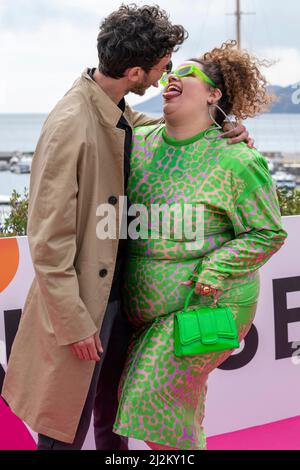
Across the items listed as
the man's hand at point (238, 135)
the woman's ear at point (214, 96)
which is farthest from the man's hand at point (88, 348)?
the woman's ear at point (214, 96)

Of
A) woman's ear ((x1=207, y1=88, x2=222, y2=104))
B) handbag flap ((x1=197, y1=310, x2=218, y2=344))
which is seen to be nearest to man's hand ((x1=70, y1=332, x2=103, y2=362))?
handbag flap ((x1=197, y1=310, x2=218, y2=344))

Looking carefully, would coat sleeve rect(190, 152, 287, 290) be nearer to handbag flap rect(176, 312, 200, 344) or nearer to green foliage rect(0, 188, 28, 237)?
handbag flap rect(176, 312, 200, 344)

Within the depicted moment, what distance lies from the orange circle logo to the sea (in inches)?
264

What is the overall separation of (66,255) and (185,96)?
0.75 m

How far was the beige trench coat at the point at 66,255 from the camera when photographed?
84.2 inches

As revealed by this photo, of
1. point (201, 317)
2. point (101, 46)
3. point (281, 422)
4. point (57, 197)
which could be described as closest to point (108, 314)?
point (201, 317)

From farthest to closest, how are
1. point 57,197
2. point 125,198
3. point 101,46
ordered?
point 125,198 < point 101,46 < point 57,197

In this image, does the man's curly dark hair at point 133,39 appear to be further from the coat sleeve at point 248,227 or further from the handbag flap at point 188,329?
the handbag flap at point 188,329

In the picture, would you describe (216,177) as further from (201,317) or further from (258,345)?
(258,345)

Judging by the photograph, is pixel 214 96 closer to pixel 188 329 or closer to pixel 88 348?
pixel 188 329

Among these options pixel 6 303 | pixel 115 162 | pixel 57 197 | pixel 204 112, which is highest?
pixel 204 112

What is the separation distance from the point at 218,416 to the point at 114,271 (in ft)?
4.41

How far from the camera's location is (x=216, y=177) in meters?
2.36

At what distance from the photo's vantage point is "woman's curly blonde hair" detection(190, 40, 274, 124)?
2539 mm
